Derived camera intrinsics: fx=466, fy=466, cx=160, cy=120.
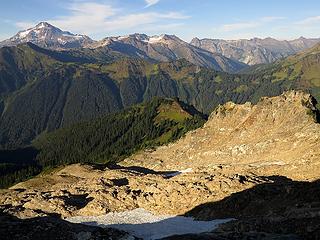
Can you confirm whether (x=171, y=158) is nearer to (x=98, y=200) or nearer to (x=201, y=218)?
(x=98, y=200)

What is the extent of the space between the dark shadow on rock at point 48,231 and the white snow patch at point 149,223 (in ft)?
36.6

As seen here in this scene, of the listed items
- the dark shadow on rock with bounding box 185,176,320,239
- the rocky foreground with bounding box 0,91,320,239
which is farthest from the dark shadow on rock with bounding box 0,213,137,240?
→ the dark shadow on rock with bounding box 185,176,320,239

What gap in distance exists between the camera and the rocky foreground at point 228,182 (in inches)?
2771

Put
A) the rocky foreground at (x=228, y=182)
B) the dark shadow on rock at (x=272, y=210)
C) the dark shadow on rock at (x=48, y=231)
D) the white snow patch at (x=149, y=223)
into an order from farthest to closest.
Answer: the white snow patch at (x=149, y=223)
the rocky foreground at (x=228, y=182)
the dark shadow on rock at (x=272, y=210)
the dark shadow on rock at (x=48, y=231)

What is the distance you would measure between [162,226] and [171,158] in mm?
83821

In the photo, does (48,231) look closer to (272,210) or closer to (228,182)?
(272,210)

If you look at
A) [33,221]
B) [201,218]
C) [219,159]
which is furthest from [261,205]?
[219,159]

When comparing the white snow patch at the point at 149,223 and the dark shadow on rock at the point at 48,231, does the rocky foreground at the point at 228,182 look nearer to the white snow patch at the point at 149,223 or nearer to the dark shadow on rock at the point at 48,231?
the dark shadow on rock at the point at 48,231

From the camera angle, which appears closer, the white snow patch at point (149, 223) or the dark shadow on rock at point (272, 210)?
the dark shadow on rock at point (272, 210)

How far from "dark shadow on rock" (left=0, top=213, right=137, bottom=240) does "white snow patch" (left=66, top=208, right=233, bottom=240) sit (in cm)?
1115

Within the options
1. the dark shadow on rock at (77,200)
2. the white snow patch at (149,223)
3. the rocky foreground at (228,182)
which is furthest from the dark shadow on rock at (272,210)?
the dark shadow on rock at (77,200)

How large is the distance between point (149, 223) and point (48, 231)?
86.5ft

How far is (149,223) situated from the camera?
269 feet

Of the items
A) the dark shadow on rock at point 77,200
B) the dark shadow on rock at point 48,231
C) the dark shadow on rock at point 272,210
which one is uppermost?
the dark shadow on rock at point 48,231
